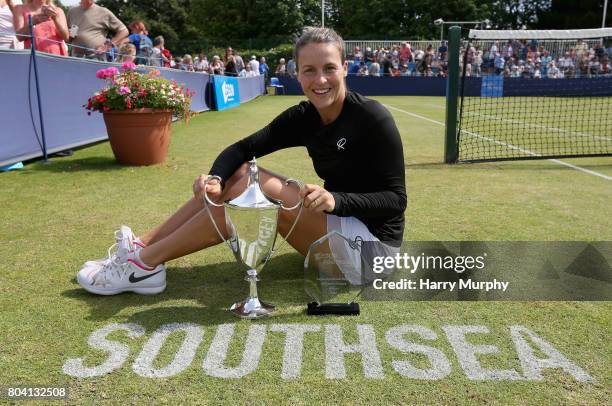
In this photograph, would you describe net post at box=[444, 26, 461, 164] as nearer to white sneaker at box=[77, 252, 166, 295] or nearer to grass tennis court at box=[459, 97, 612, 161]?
grass tennis court at box=[459, 97, 612, 161]

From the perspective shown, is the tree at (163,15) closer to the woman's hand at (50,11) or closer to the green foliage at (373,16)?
the green foliage at (373,16)

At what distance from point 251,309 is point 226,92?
16296 mm

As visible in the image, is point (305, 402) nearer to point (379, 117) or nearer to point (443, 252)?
point (379, 117)

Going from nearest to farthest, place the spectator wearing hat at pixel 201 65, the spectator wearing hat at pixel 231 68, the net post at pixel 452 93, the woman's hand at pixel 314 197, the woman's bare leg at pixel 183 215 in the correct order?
the woman's hand at pixel 314 197 → the woman's bare leg at pixel 183 215 → the net post at pixel 452 93 → the spectator wearing hat at pixel 201 65 → the spectator wearing hat at pixel 231 68

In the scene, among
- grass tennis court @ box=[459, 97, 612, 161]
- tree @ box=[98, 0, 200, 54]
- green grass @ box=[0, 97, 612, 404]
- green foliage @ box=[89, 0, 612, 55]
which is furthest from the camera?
tree @ box=[98, 0, 200, 54]

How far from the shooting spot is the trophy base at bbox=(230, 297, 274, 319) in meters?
2.56

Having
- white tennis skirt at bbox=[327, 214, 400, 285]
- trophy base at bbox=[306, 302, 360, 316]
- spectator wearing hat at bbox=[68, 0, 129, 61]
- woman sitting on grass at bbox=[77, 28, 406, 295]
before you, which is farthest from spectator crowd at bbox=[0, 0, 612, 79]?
trophy base at bbox=[306, 302, 360, 316]

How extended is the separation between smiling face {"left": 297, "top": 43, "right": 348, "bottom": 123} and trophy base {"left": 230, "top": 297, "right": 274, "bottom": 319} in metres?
1.04

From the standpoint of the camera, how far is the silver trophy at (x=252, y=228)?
2.32m

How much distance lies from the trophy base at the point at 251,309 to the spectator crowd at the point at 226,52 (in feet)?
17.1

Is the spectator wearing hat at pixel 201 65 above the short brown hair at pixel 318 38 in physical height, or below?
above

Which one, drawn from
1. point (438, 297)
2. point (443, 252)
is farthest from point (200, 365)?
point (443, 252)

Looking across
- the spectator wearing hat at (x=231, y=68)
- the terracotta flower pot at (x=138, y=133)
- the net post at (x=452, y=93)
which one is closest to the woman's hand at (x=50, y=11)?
the terracotta flower pot at (x=138, y=133)

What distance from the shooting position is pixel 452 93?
716 centimetres
